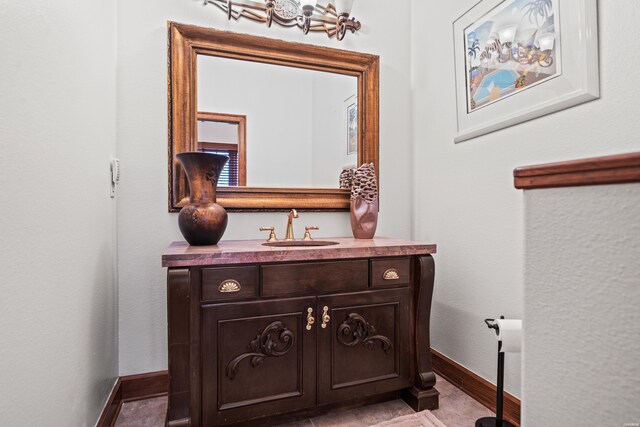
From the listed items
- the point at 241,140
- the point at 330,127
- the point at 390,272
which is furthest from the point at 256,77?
the point at 390,272

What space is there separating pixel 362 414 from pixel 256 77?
1845 mm

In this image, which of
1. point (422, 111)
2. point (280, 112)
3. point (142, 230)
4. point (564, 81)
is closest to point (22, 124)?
point (142, 230)

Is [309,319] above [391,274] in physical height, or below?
below

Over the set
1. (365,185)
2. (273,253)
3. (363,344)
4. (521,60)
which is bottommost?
(363,344)

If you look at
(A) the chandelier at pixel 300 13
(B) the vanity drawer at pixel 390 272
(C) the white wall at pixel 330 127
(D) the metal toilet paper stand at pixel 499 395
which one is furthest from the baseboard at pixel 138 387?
(A) the chandelier at pixel 300 13

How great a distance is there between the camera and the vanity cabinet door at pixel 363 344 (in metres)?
1.49

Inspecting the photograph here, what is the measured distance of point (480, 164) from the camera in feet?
5.69

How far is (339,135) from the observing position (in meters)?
2.11

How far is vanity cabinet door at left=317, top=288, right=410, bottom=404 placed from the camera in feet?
4.90

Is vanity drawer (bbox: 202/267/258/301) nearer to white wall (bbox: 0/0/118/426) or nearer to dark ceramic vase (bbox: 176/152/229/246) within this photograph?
dark ceramic vase (bbox: 176/152/229/246)

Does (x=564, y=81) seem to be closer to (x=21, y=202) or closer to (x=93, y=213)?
(x=21, y=202)

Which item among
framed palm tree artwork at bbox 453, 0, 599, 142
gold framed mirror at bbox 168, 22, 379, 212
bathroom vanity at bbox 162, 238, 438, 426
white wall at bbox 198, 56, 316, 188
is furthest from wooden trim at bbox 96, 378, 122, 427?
framed palm tree artwork at bbox 453, 0, 599, 142

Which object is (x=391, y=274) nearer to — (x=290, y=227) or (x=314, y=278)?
(x=314, y=278)

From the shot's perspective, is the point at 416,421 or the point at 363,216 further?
the point at 363,216
